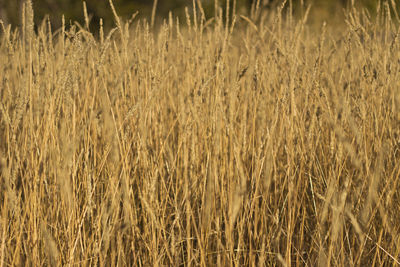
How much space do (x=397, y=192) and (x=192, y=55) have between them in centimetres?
84

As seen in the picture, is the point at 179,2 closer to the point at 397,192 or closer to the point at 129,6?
the point at 129,6

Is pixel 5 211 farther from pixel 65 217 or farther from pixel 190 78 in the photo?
pixel 190 78

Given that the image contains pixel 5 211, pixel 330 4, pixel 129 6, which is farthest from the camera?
pixel 129 6

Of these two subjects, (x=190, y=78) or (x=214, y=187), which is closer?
(x=214, y=187)

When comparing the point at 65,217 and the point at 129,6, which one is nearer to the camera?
the point at 65,217

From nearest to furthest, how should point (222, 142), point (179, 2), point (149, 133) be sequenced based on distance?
point (222, 142), point (149, 133), point (179, 2)

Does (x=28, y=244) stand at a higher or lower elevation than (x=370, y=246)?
higher

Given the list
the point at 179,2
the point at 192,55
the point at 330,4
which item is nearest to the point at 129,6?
the point at 179,2

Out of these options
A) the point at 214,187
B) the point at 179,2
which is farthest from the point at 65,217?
the point at 179,2

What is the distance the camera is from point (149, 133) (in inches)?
57.6

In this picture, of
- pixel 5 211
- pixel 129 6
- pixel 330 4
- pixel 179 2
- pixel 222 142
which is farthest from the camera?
pixel 179 2

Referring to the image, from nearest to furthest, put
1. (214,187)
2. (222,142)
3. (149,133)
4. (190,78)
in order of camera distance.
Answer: (214,187) → (222,142) → (149,133) → (190,78)

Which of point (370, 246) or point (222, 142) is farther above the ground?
point (222, 142)

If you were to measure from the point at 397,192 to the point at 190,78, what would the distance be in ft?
2.61
